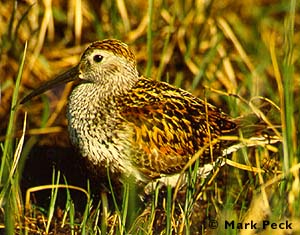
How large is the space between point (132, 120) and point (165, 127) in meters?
0.20

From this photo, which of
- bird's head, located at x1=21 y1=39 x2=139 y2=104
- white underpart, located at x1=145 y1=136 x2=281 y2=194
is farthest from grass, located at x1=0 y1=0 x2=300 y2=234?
bird's head, located at x1=21 y1=39 x2=139 y2=104

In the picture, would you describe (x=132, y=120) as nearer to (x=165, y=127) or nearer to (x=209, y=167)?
(x=165, y=127)

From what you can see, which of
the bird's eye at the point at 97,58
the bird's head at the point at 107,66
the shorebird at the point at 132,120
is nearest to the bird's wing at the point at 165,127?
the shorebird at the point at 132,120

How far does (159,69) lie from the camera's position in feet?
20.6

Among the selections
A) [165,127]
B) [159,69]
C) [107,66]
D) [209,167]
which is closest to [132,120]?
[165,127]

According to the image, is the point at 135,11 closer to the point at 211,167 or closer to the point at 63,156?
the point at 63,156

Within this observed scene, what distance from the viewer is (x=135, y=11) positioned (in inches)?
273

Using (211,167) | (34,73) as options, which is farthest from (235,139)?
(34,73)

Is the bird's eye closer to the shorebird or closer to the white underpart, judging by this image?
the shorebird

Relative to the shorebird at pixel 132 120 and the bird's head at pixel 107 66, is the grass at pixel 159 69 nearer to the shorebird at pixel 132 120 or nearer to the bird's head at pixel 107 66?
the shorebird at pixel 132 120

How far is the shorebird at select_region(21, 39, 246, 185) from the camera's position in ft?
16.7

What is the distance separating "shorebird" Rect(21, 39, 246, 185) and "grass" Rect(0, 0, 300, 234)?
0.15 metres

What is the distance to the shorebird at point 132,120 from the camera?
5090mm

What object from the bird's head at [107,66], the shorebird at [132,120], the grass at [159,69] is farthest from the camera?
the bird's head at [107,66]
